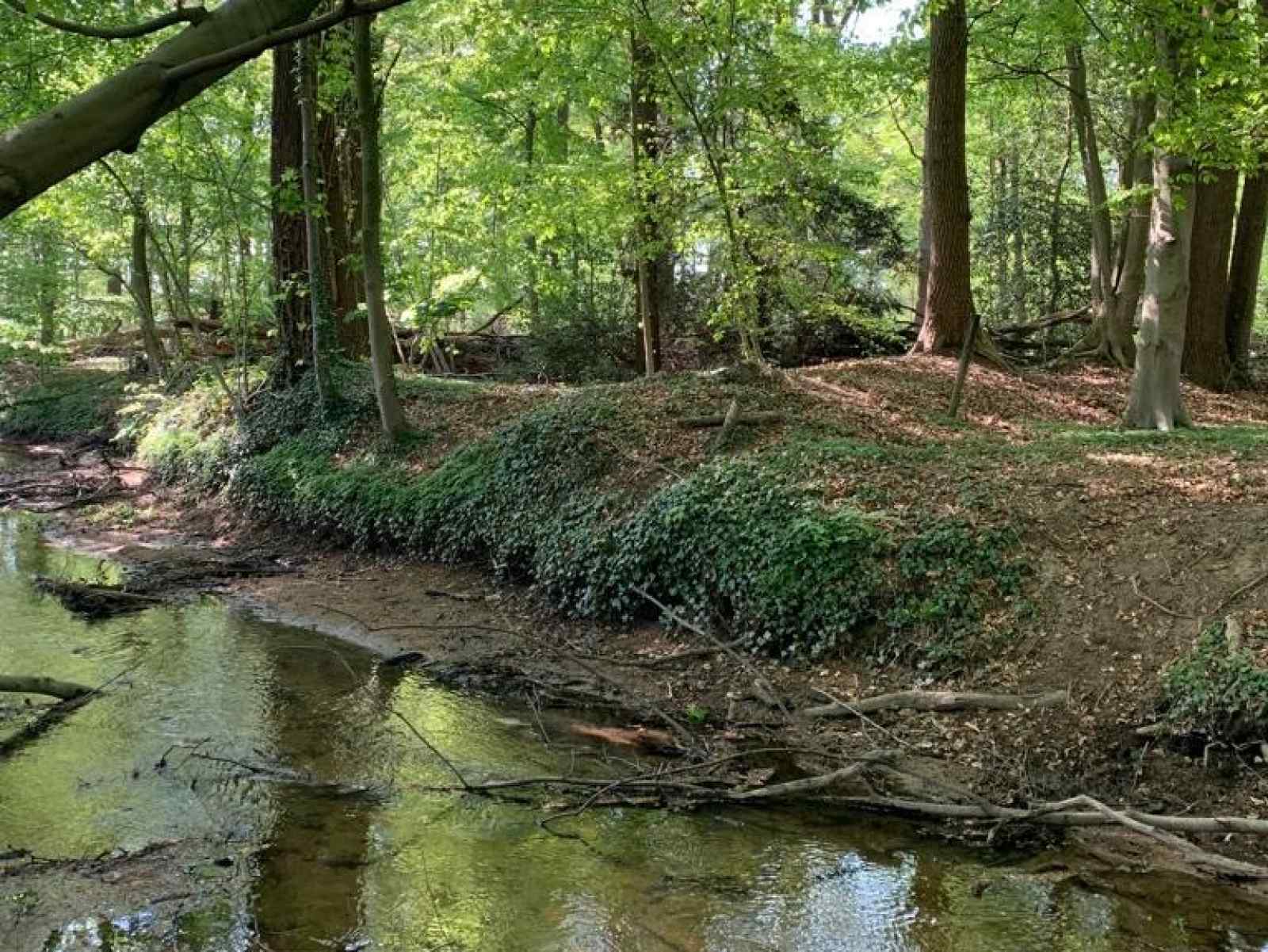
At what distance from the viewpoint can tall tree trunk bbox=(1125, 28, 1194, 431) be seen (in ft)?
30.7

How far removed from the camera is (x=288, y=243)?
14352 millimetres

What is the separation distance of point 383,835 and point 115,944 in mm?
1385

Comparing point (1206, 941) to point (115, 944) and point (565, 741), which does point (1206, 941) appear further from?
point (115, 944)

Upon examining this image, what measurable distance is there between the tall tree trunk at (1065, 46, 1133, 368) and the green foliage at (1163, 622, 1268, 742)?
442 inches

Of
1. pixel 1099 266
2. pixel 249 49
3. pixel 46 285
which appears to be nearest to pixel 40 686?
pixel 249 49

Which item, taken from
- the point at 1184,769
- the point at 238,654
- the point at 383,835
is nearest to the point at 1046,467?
the point at 1184,769

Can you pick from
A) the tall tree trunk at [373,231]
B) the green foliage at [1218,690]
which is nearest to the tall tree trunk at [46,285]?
the tall tree trunk at [373,231]

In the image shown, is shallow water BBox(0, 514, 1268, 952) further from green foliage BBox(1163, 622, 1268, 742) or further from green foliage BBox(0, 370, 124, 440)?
green foliage BBox(0, 370, 124, 440)

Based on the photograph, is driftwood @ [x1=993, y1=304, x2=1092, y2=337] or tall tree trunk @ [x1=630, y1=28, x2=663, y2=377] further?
driftwood @ [x1=993, y1=304, x2=1092, y2=337]

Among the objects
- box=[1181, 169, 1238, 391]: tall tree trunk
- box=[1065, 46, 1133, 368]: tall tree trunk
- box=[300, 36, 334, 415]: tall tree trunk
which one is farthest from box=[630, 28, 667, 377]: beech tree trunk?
box=[1181, 169, 1238, 391]: tall tree trunk

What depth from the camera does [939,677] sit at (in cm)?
→ 666

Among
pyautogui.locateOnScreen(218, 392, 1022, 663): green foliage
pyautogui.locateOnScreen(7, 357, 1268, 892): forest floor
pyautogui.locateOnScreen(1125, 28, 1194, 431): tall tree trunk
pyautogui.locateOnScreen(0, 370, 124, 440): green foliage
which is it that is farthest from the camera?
pyautogui.locateOnScreen(0, 370, 124, 440): green foliage

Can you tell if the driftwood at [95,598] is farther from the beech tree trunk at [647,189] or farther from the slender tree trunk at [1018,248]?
the slender tree trunk at [1018,248]

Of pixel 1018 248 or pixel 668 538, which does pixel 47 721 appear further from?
pixel 1018 248
